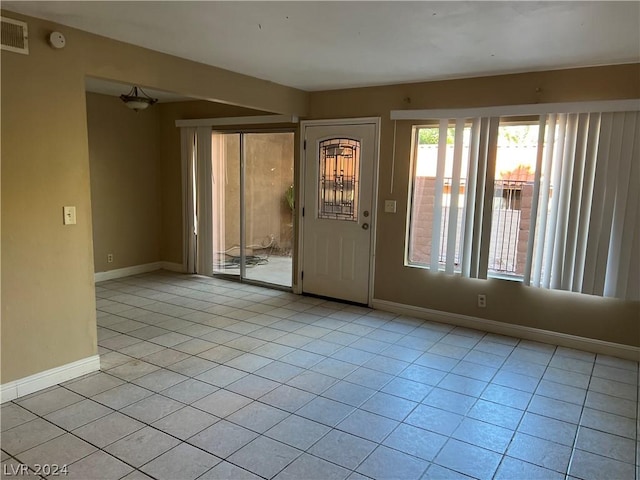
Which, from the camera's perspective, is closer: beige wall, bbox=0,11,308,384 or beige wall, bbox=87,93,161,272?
beige wall, bbox=0,11,308,384

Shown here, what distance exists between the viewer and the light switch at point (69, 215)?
9.65 feet

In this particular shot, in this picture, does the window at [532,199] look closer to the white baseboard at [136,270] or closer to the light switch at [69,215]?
the light switch at [69,215]

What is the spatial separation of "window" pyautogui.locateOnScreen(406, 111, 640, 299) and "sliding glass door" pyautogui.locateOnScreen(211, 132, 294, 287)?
1958mm

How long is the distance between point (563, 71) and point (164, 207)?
518cm

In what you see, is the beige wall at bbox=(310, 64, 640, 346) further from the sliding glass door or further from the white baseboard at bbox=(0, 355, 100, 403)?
the white baseboard at bbox=(0, 355, 100, 403)

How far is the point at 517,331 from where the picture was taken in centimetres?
413

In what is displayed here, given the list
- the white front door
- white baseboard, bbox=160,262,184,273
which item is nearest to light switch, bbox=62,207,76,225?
the white front door

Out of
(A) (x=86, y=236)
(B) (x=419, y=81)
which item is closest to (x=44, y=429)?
(A) (x=86, y=236)

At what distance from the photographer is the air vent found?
256 cm

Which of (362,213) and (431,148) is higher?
(431,148)

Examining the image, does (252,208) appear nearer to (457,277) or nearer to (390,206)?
(390,206)

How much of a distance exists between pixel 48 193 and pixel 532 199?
12.2ft

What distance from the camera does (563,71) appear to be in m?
3.70

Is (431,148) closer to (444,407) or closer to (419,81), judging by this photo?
(419,81)
